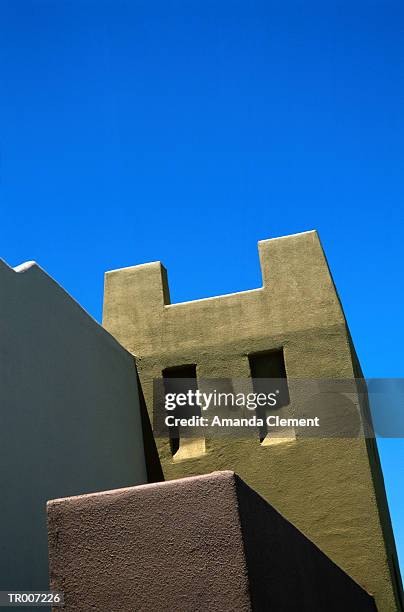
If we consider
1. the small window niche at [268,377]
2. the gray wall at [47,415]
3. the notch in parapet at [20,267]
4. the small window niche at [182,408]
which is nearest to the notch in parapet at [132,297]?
the small window niche at [182,408]

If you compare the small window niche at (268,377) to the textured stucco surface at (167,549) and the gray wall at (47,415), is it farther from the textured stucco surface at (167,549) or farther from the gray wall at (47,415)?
the textured stucco surface at (167,549)

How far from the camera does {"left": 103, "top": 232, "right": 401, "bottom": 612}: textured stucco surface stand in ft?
28.9

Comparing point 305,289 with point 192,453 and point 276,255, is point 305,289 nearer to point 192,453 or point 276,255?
point 276,255

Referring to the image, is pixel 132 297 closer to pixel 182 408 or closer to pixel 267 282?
pixel 182 408

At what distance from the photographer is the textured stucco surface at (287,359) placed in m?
8.81

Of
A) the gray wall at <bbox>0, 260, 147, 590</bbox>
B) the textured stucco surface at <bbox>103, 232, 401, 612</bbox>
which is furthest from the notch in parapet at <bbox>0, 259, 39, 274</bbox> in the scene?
the textured stucco surface at <bbox>103, 232, 401, 612</bbox>

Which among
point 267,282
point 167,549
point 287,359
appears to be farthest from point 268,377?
point 167,549

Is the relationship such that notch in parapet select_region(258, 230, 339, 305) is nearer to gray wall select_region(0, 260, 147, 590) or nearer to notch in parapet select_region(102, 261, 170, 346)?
notch in parapet select_region(102, 261, 170, 346)

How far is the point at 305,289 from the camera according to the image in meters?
10.0

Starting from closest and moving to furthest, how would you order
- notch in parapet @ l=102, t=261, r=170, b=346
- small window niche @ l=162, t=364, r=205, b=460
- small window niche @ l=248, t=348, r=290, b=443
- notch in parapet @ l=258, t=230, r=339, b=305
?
small window niche @ l=248, t=348, r=290, b=443, small window niche @ l=162, t=364, r=205, b=460, notch in parapet @ l=258, t=230, r=339, b=305, notch in parapet @ l=102, t=261, r=170, b=346

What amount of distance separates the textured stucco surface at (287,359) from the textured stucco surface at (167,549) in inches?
189

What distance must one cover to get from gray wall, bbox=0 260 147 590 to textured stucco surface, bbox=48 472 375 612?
2185 millimetres

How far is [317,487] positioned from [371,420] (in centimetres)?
166

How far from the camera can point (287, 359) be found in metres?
9.72
